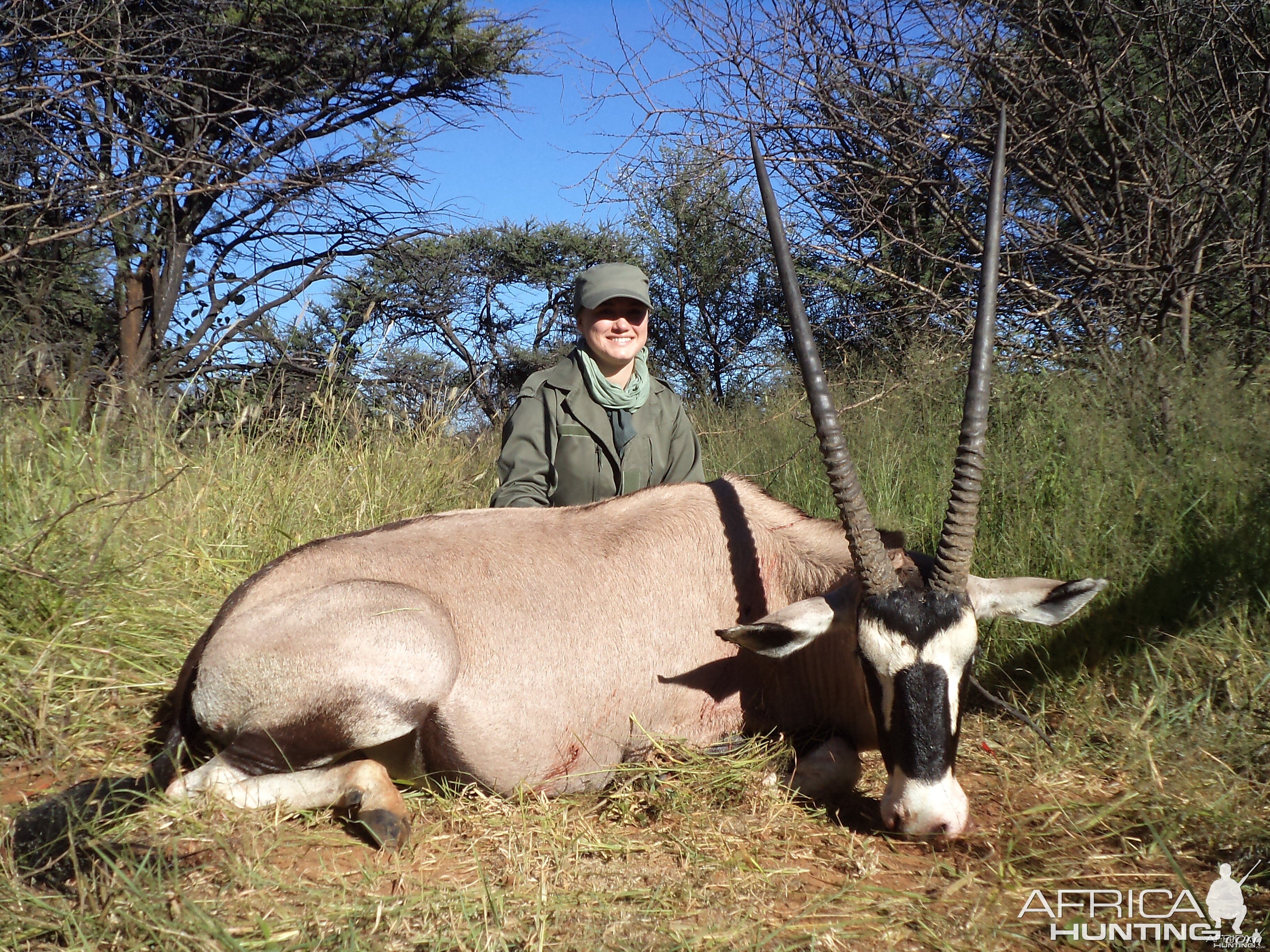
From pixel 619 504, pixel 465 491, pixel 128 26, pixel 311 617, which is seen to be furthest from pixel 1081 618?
pixel 128 26

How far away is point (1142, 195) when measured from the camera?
501 cm

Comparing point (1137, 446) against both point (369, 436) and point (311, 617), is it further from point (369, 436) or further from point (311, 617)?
point (369, 436)

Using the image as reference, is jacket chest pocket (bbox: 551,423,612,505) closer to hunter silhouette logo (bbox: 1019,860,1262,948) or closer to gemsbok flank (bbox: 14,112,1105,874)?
gemsbok flank (bbox: 14,112,1105,874)

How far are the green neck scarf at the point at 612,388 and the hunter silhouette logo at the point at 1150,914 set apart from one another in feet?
9.72

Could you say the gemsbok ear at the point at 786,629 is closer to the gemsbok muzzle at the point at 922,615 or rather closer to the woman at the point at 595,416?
the gemsbok muzzle at the point at 922,615

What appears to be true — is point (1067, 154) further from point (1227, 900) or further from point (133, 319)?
point (133, 319)

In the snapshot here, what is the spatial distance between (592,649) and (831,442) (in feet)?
3.77

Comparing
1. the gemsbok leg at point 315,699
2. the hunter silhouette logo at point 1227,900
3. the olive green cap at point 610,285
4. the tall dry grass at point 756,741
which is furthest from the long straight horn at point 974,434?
Result: the olive green cap at point 610,285

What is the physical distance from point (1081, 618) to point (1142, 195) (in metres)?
2.68

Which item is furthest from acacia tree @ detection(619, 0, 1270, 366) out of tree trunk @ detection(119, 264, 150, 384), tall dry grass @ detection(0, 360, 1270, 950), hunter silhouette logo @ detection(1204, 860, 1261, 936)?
tree trunk @ detection(119, 264, 150, 384)

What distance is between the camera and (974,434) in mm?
3129

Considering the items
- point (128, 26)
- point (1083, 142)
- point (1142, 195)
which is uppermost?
point (128, 26)

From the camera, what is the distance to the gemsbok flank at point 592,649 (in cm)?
281

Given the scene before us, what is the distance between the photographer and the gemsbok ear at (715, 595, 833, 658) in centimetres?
302
